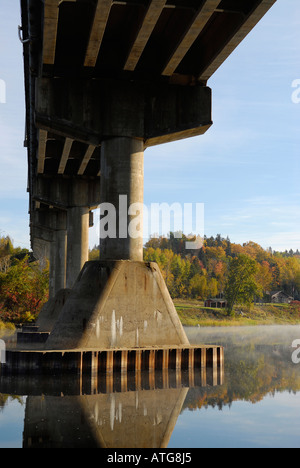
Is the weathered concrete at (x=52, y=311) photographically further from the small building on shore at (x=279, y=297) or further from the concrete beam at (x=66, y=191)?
the small building on shore at (x=279, y=297)

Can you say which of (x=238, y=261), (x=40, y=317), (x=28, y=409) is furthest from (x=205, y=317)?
(x=28, y=409)

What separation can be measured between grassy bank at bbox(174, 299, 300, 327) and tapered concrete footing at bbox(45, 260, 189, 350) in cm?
7966

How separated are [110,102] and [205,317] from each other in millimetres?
93407

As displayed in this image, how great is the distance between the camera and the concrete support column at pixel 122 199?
800 inches

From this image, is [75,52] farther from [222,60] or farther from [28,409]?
[28,409]

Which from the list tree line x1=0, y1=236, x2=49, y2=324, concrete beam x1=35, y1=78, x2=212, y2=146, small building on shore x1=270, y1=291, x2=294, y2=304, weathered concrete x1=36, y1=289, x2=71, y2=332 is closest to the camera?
concrete beam x1=35, y1=78, x2=212, y2=146

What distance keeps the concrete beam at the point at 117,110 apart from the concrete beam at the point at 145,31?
116 cm

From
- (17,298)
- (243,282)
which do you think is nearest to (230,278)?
(243,282)

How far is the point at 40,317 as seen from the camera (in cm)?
4041

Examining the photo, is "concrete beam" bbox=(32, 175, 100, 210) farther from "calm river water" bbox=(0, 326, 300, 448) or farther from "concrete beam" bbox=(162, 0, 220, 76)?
"calm river water" bbox=(0, 326, 300, 448)

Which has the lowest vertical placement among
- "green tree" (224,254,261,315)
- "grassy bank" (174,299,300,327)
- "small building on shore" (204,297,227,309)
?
"grassy bank" (174,299,300,327)

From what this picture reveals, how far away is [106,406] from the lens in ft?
40.6

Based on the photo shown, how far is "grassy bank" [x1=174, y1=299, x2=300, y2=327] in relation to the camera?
107000mm

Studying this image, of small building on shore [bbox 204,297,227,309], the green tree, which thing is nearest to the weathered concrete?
the green tree
